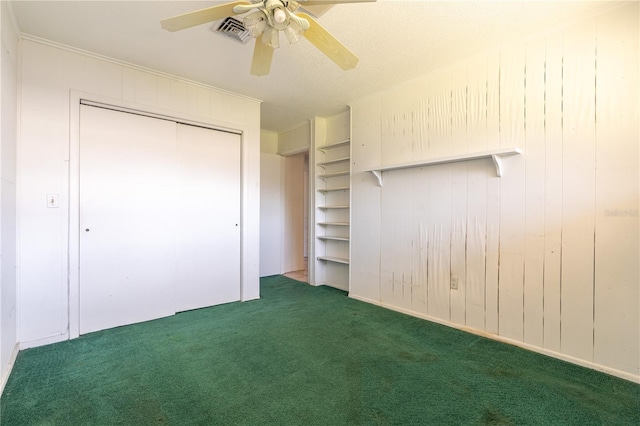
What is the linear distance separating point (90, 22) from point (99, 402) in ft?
8.74

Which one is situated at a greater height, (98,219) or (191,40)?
(191,40)

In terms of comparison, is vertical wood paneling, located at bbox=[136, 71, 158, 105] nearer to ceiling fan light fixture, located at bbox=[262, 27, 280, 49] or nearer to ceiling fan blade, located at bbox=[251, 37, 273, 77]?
ceiling fan blade, located at bbox=[251, 37, 273, 77]

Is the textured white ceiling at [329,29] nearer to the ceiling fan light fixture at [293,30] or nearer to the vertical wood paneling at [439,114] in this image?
the vertical wood paneling at [439,114]

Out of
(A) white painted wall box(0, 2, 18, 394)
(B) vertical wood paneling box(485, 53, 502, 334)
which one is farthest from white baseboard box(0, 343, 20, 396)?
(B) vertical wood paneling box(485, 53, 502, 334)

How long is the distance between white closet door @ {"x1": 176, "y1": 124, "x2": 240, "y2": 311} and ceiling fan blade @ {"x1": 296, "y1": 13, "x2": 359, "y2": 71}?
2031 mm

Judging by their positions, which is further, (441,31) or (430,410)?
(441,31)

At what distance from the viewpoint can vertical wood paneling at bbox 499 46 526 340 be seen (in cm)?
247

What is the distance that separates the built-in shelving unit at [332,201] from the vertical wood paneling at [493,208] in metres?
1.89

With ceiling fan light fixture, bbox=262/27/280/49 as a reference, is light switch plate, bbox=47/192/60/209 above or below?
below

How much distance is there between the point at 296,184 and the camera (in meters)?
5.62

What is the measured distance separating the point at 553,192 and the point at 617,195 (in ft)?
1.17

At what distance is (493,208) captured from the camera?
2637 mm

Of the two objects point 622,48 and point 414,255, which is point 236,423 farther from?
point 622,48

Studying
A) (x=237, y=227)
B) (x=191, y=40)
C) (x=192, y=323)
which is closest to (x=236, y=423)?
(x=192, y=323)
